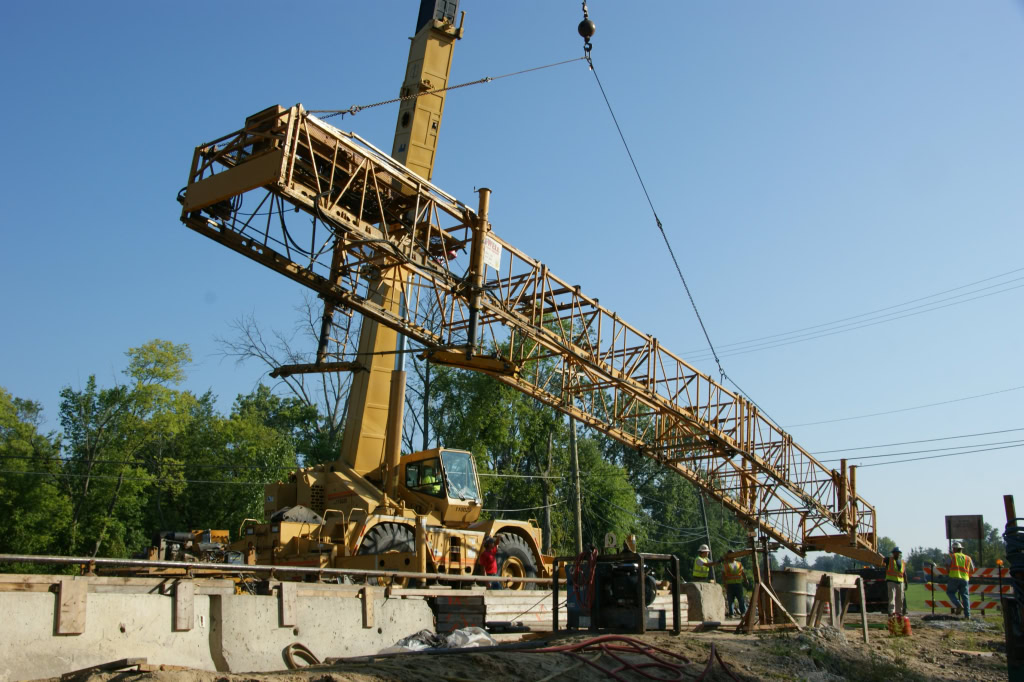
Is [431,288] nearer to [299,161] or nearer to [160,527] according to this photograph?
[299,161]

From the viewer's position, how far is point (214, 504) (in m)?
44.9

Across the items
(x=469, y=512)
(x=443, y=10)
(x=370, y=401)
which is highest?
(x=443, y=10)

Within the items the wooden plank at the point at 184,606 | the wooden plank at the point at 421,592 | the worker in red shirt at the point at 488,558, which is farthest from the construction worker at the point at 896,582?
the wooden plank at the point at 184,606

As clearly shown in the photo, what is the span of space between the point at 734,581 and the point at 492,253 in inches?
401

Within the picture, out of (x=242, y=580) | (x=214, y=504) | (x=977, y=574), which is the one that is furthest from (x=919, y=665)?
(x=214, y=504)

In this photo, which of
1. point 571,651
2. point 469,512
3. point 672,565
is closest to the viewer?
point 571,651

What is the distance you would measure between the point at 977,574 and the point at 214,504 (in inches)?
1399

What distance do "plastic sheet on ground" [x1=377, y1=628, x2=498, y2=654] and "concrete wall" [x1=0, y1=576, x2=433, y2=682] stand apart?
600 mm

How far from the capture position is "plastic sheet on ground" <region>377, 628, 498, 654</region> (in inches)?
481

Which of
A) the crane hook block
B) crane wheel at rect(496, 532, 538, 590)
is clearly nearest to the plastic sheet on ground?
crane wheel at rect(496, 532, 538, 590)

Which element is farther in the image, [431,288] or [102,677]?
[431,288]

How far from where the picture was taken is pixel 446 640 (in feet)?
41.0

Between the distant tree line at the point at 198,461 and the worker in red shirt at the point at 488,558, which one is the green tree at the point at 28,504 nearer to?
the distant tree line at the point at 198,461

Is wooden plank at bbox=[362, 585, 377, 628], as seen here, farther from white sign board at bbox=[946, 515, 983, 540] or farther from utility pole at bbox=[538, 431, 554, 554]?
utility pole at bbox=[538, 431, 554, 554]
